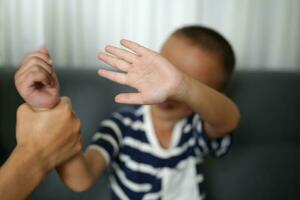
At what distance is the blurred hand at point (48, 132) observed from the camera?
609 mm

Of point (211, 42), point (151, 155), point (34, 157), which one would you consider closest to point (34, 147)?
point (34, 157)

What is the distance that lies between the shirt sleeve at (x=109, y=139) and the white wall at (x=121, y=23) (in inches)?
11.9

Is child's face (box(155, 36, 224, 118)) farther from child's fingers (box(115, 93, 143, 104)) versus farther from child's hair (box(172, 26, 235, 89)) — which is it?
child's fingers (box(115, 93, 143, 104))

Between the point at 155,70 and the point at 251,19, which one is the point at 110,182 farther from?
the point at 251,19

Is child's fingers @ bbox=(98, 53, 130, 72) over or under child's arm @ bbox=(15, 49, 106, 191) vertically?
over

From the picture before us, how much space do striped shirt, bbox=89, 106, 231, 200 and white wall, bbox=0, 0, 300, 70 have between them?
31 centimetres

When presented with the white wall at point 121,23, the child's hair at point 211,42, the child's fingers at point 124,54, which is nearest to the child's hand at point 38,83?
the child's fingers at point 124,54

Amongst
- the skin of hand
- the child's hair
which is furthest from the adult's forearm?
the child's hair

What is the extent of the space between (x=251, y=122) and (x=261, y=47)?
35 cm

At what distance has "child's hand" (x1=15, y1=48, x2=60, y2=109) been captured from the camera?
1.85ft

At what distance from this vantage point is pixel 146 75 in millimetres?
593

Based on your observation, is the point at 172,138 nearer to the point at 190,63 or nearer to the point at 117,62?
the point at 190,63

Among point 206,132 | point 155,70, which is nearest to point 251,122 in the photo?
point 206,132

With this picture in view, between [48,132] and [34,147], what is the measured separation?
0.11ft
